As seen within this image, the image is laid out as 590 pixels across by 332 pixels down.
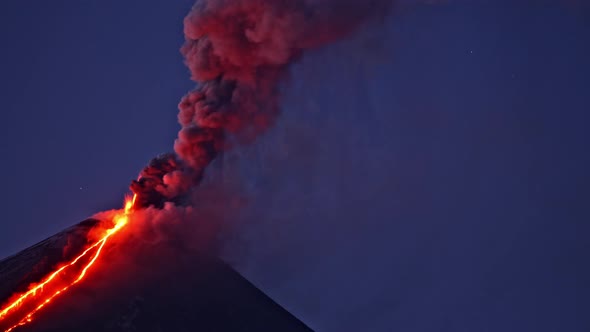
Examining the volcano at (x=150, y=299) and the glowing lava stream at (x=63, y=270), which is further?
the volcano at (x=150, y=299)

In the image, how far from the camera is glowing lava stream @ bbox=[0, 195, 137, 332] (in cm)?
3169

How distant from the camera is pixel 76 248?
37375mm

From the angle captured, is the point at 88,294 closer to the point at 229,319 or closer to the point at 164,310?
the point at 164,310

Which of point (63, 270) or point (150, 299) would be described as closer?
point (63, 270)

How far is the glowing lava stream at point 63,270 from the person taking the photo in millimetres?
31686

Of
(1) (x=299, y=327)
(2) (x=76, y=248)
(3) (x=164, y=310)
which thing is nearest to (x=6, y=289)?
(2) (x=76, y=248)

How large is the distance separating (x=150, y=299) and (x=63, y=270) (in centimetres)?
475

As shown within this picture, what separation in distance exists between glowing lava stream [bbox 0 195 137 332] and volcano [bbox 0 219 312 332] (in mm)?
353

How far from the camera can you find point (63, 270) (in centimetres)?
3556

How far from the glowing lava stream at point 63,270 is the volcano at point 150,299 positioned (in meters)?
0.35

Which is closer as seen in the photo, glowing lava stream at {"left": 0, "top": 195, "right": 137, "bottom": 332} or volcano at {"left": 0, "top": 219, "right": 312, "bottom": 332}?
glowing lava stream at {"left": 0, "top": 195, "right": 137, "bottom": 332}

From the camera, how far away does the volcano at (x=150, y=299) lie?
109 feet

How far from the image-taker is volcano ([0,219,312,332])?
33219 mm

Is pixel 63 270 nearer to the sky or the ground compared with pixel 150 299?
nearer to the ground
